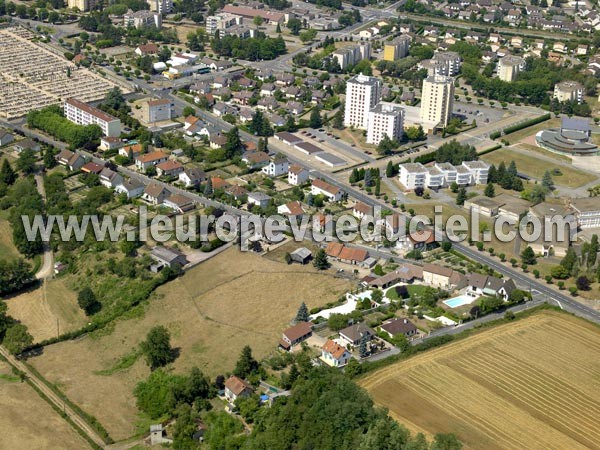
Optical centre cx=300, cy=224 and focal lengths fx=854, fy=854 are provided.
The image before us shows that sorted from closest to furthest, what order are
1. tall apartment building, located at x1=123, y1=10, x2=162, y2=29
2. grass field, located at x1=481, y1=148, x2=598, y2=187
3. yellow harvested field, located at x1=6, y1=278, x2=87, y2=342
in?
yellow harvested field, located at x1=6, y1=278, x2=87, y2=342 < grass field, located at x1=481, y1=148, x2=598, y2=187 < tall apartment building, located at x1=123, y1=10, x2=162, y2=29

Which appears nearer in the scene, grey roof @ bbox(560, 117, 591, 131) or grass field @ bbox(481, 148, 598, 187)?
grass field @ bbox(481, 148, 598, 187)

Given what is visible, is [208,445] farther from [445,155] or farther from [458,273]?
[445,155]

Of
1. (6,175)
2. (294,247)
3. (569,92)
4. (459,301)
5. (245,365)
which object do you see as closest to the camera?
(245,365)

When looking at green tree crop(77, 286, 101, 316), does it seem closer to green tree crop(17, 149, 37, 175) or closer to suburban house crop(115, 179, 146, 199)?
suburban house crop(115, 179, 146, 199)

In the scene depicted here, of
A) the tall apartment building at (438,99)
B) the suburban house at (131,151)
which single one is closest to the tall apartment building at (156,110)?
the suburban house at (131,151)

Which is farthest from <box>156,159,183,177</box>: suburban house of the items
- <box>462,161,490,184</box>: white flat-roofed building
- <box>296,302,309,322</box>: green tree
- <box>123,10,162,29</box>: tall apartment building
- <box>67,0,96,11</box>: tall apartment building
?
<box>67,0,96,11</box>: tall apartment building

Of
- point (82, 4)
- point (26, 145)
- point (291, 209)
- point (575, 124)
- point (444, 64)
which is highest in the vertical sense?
point (82, 4)

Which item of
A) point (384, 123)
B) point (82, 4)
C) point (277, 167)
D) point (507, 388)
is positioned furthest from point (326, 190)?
point (82, 4)

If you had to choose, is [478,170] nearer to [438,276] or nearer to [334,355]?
[438,276]
